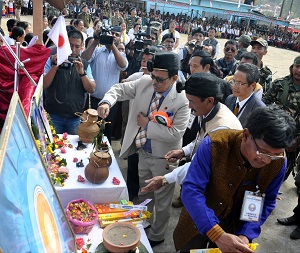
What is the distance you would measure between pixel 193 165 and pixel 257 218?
47 centimetres

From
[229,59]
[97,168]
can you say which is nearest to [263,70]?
[229,59]

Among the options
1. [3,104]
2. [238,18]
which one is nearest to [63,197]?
[3,104]

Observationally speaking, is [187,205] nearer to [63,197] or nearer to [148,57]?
[63,197]

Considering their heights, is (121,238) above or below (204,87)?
below

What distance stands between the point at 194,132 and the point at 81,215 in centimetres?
181

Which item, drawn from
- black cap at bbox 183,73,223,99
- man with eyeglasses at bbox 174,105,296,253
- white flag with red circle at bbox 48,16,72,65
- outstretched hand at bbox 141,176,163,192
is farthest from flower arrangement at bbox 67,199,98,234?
white flag with red circle at bbox 48,16,72,65

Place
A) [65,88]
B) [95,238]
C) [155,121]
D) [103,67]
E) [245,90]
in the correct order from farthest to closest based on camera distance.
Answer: [103,67]
[65,88]
[245,90]
[155,121]
[95,238]

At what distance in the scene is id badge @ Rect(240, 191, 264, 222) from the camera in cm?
168

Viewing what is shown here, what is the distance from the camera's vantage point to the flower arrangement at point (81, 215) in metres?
1.91

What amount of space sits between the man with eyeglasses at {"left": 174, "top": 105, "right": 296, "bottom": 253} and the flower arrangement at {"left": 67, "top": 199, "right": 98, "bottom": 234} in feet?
2.22

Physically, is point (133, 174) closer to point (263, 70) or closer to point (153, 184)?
point (153, 184)

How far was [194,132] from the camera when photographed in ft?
11.2

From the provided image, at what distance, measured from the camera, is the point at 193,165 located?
172 cm

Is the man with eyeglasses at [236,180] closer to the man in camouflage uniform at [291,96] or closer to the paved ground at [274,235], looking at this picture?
the paved ground at [274,235]
